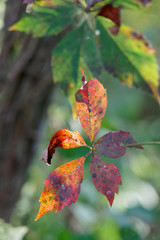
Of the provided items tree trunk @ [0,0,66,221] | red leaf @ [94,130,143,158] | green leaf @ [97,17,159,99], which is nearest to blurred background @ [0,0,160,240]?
tree trunk @ [0,0,66,221]

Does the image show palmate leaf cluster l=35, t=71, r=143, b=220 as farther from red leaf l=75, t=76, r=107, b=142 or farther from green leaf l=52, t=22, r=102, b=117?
green leaf l=52, t=22, r=102, b=117

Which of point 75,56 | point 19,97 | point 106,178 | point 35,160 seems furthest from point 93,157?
point 35,160

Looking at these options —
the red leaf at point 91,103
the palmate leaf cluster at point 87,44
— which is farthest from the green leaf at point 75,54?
the red leaf at point 91,103

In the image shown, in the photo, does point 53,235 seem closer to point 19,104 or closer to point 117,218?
point 117,218

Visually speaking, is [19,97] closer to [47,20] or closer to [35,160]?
[47,20]

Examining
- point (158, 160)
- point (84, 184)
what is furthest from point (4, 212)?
point (158, 160)
